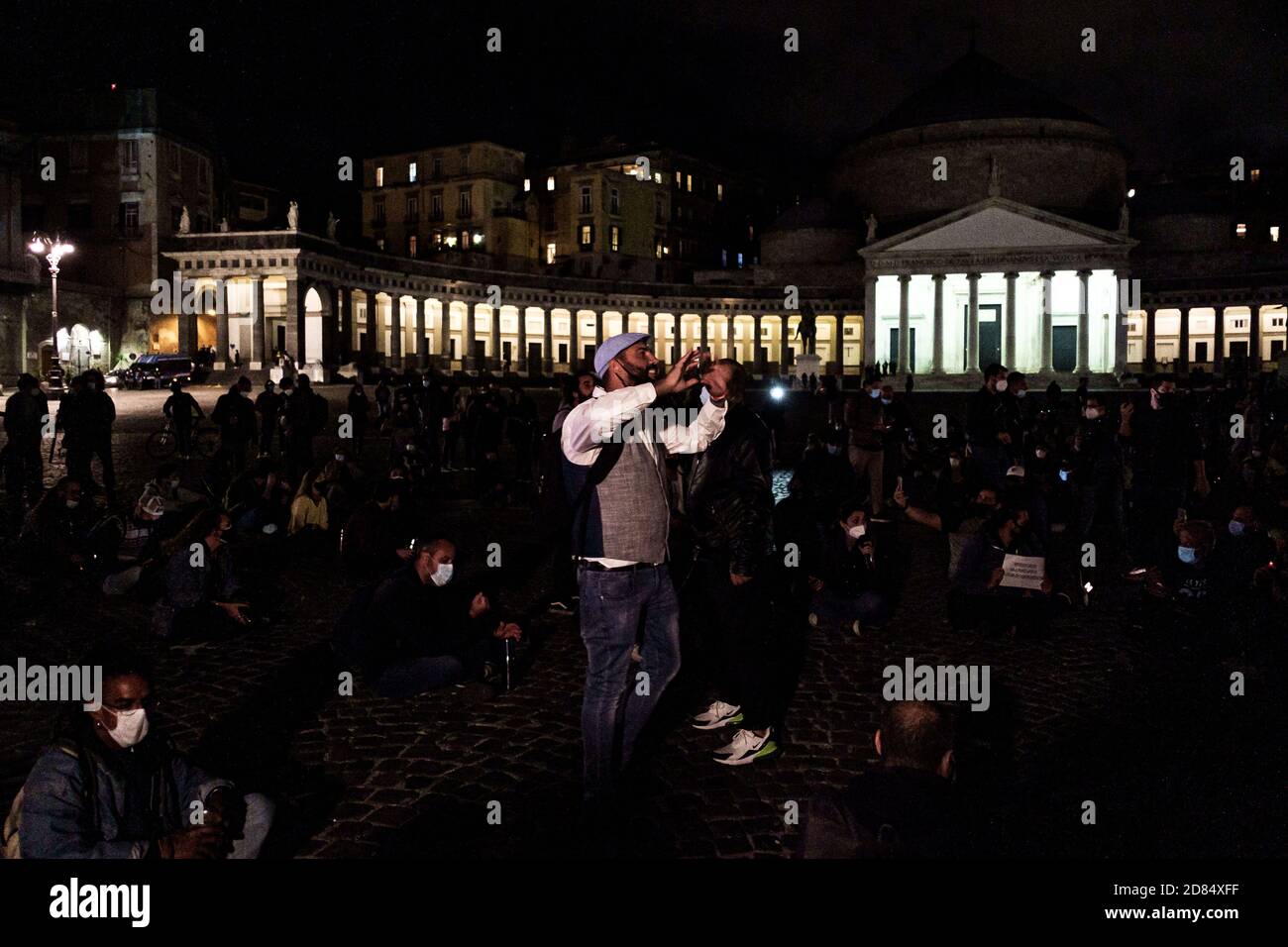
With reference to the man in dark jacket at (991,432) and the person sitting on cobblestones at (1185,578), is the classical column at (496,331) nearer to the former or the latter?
the man in dark jacket at (991,432)

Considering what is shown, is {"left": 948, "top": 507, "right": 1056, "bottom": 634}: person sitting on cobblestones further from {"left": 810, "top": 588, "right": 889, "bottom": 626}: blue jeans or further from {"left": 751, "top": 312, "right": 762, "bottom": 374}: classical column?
{"left": 751, "top": 312, "right": 762, "bottom": 374}: classical column

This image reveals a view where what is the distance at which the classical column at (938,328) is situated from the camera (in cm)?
6244

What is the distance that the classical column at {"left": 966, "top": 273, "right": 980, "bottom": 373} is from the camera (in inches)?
2413

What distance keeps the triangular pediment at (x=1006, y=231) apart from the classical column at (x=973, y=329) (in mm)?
1953

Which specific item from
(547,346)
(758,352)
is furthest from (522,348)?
(758,352)

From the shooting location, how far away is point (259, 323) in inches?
2090

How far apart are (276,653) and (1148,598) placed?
730cm

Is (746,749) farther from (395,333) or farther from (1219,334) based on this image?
(1219,334)

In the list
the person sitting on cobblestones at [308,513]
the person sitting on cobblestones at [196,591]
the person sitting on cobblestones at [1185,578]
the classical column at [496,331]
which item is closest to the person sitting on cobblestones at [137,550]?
the person sitting on cobblestones at [196,591]

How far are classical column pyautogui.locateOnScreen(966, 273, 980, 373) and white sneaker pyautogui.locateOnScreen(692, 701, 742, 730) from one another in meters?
58.1
